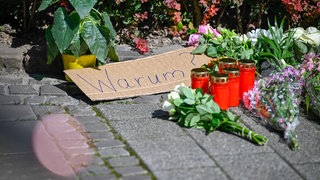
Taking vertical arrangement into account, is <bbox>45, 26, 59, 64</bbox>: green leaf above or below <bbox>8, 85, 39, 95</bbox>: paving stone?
above

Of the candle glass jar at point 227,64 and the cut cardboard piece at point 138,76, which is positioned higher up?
the candle glass jar at point 227,64

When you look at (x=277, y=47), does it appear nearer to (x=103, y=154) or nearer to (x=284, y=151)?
(x=284, y=151)

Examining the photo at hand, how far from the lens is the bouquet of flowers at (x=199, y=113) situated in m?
3.76

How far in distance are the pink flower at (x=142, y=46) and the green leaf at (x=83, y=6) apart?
837 mm

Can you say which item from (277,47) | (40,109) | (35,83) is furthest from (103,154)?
(277,47)

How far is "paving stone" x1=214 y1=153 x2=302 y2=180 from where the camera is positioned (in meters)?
3.21

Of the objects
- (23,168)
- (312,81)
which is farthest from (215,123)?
(23,168)

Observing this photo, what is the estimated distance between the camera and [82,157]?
340cm

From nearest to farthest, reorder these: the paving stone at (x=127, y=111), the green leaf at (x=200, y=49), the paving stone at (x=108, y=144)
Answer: the paving stone at (x=108, y=144)
the paving stone at (x=127, y=111)
the green leaf at (x=200, y=49)

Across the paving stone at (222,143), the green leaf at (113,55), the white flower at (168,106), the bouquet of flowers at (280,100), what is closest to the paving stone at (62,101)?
the green leaf at (113,55)

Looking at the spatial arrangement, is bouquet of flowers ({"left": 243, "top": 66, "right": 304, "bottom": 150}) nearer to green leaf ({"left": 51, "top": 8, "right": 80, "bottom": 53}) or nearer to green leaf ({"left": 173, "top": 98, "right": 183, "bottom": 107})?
green leaf ({"left": 173, "top": 98, "right": 183, "bottom": 107})

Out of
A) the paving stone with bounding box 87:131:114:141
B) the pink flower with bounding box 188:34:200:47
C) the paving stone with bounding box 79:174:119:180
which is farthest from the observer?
the pink flower with bounding box 188:34:200:47

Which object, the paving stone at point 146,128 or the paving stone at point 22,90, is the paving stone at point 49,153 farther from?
the paving stone at point 22,90

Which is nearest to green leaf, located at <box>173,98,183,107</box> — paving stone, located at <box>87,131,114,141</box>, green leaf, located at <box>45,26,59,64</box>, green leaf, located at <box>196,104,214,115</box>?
green leaf, located at <box>196,104,214,115</box>
